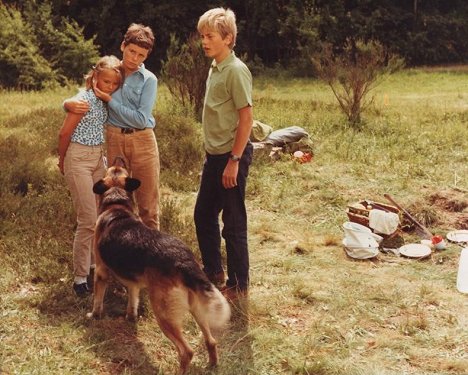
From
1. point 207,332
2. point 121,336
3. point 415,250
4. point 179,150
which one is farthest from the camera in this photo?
point 179,150

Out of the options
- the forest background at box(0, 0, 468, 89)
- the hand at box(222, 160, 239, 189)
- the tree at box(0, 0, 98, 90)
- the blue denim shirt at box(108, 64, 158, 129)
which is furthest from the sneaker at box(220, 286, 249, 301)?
the forest background at box(0, 0, 468, 89)

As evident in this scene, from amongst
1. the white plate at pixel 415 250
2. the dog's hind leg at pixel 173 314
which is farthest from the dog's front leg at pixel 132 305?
the white plate at pixel 415 250

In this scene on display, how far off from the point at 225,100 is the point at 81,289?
1.86 metres

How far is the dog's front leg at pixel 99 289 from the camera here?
3.99 metres

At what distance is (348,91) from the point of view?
432 inches

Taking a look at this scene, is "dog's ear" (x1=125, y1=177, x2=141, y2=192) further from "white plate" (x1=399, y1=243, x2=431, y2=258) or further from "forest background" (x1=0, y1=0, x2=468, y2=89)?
"forest background" (x1=0, y1=0, x2=468, y2=89)

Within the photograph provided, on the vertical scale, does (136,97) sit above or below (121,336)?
above

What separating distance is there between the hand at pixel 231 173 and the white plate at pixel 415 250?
8.32 ft

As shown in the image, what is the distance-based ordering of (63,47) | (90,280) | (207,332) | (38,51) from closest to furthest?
1. (207,332)
2. (90,280)
3. (38,51)
4. (63,47)

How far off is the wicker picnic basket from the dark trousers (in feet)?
6.83

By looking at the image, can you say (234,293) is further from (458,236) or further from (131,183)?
(458,236)

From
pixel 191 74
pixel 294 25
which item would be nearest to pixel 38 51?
pixel 191 74

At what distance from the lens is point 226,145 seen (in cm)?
412

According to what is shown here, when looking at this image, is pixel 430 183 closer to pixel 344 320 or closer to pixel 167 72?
pixel 344 320
